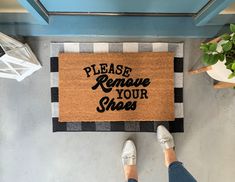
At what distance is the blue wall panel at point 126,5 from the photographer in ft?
4.51

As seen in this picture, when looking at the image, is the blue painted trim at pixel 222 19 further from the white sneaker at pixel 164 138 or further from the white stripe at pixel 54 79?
the white stripe at pixel 54 79

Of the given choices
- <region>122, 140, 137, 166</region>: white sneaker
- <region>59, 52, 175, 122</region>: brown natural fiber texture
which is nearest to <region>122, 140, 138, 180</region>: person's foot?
<region>122, 140, 137, 166</region>: white sneaker

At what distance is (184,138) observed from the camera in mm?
1705

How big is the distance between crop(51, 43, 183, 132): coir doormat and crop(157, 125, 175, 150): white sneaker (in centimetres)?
5

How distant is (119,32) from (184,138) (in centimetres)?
68

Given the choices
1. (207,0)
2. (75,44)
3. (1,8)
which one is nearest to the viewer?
(207,0)

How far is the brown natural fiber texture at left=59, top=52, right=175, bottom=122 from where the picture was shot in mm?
1662

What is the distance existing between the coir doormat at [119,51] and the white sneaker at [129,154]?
3.4 inches

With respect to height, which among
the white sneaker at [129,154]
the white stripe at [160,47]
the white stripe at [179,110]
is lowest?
the white sneaker at [129,154]

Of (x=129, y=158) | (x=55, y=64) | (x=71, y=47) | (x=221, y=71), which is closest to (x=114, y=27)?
(x=71, y=47)

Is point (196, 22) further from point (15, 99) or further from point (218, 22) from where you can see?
point (15, 99)

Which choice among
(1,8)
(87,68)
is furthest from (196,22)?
(1,8)

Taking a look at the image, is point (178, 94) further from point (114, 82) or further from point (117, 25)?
point (117, 25)

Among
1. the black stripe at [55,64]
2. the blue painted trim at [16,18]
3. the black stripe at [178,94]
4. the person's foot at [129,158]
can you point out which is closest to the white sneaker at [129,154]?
the person's foot at [129,158]
